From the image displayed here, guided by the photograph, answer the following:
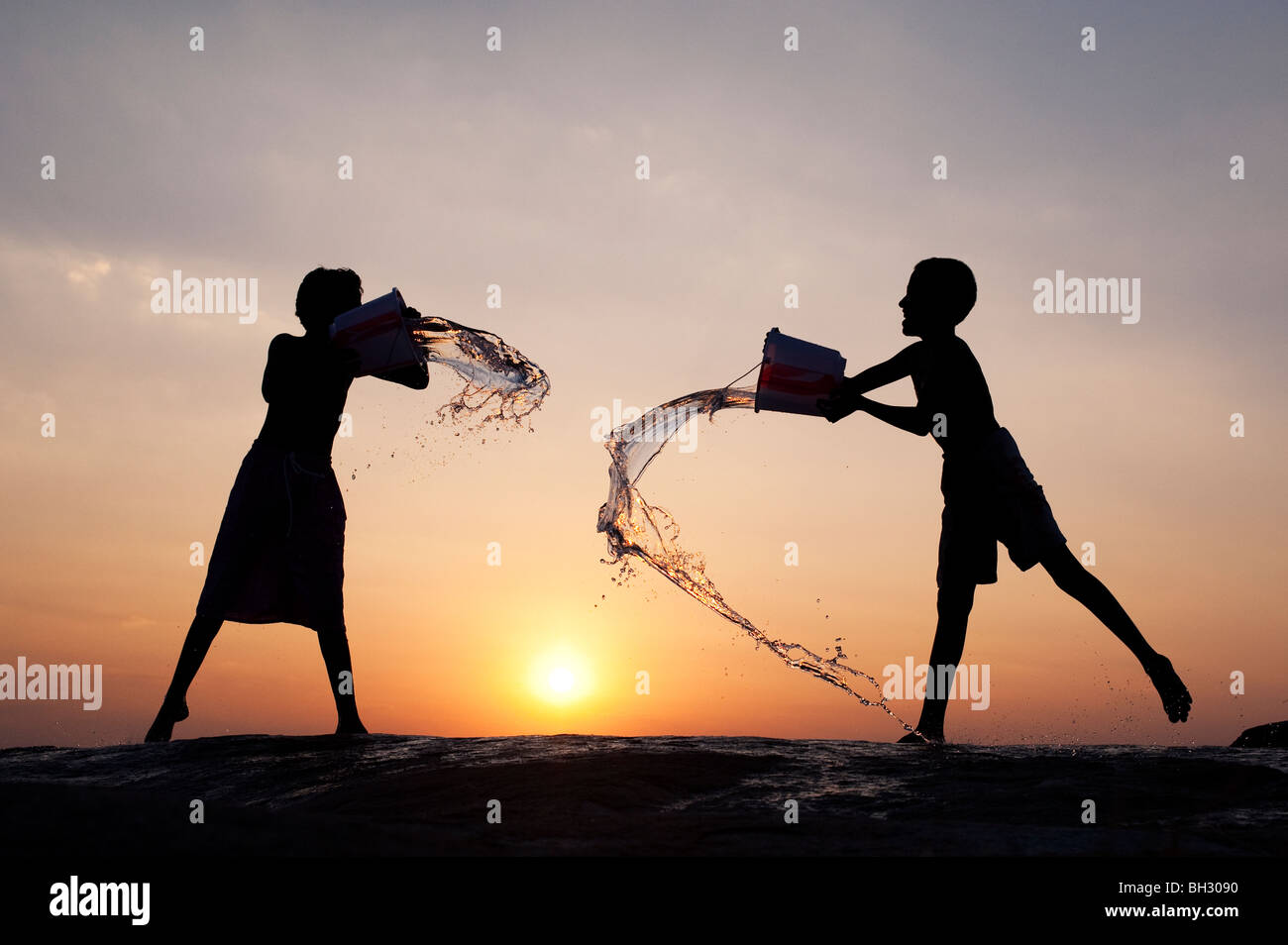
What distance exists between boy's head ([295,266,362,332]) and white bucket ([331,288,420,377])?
0.28 m

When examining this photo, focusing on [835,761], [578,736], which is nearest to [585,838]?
[835,761]

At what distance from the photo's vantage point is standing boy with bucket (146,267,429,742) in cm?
582

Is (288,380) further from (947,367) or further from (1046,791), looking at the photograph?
(1046,791)

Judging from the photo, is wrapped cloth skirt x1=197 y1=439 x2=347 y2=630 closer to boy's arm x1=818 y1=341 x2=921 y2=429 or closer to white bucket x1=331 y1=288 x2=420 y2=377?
white bucket x1=331 y1=288 x2=420 y2=377

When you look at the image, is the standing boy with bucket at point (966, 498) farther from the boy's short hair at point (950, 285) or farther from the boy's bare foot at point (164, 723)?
the boy's bare foot at point (164, 723)

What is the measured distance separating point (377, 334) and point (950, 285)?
295cm

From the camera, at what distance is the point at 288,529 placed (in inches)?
233

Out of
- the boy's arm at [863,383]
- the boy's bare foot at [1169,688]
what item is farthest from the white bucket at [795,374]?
the boy's bare foot at [1169,688]

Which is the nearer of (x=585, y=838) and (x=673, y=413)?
(x=585, y=838)

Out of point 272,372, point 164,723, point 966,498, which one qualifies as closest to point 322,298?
point 272,372

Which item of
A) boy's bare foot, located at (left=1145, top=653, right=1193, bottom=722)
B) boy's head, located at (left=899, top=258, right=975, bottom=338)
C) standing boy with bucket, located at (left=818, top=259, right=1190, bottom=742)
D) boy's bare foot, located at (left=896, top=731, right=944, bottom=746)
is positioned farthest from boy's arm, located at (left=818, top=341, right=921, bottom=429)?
boy's bare foot, located at (left=1145, top=653, right=1193, bottom=722)

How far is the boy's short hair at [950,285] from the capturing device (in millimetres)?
5684
